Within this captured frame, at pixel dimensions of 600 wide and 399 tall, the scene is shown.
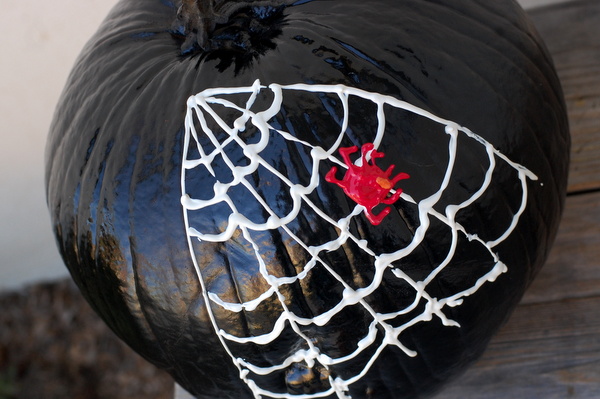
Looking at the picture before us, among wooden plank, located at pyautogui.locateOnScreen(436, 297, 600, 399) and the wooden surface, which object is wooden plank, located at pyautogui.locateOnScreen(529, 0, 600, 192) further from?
wooden plank, located at pyautogui.locateOnScreen(436, 297, 600, 399)

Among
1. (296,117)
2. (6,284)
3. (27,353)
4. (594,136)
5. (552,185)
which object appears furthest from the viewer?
(6,284)

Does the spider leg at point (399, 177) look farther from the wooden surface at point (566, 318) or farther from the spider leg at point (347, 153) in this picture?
the wooden surface at point (566, 318)

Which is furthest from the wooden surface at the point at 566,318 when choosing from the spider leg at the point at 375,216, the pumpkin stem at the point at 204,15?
the pumpkin stem at the point at 204,15

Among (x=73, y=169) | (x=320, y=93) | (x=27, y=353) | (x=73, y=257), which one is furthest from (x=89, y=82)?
(x=27, y=353)

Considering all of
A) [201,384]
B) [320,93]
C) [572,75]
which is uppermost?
[320,93]

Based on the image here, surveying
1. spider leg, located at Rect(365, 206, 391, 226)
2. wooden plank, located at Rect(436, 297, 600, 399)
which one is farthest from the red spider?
wooden plank, located at Rect(436, 297, 600, 399)

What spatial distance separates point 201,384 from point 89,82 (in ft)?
1.36

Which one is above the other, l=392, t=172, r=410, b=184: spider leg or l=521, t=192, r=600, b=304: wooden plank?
l=392, t=172, r=410, b=184: spider leg

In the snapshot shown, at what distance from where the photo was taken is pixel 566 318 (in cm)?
98

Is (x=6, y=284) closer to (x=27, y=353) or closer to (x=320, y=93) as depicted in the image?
(x=27, y=353)

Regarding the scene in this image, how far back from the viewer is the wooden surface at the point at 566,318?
3.12ft

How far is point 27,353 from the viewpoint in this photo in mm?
1731

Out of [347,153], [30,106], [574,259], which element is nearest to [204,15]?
[347,153]

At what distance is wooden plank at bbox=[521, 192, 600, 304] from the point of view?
1.00 m
